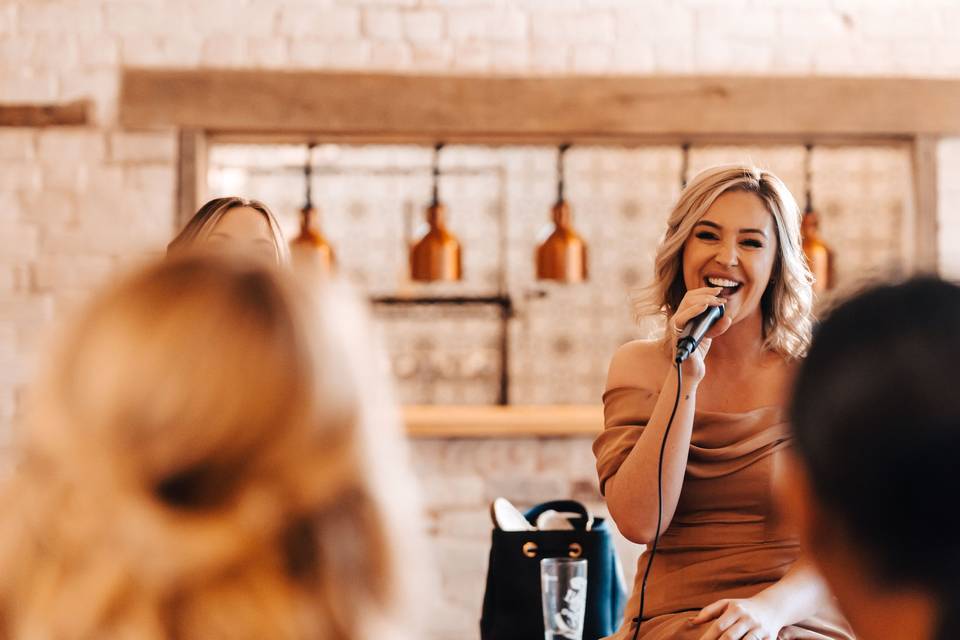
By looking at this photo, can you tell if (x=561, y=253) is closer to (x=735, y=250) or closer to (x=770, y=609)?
(x=735, y=250)

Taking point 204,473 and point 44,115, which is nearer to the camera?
point 204,473

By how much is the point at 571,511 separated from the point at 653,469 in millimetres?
403

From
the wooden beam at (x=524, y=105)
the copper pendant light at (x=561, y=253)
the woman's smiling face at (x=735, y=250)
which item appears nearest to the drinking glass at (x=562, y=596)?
the woman's smiling face at (x=735, y=250)

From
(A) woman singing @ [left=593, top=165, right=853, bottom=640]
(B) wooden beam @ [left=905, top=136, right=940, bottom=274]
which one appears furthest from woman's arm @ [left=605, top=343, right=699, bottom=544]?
(B) wooden beam @ [left=905, top=136, right=940, bottom=274]

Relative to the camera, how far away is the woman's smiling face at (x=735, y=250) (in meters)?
2.03

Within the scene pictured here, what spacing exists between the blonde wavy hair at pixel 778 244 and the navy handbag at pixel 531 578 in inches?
21.0

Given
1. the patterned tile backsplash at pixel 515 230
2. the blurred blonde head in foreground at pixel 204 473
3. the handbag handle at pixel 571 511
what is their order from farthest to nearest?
1. the patterned tile backsplash at pixel 515 230
2. the handbag handle at pixel 571 511
3. the blurred blonde head in foreground at pixel 204 473

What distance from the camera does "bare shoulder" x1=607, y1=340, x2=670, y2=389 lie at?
203cm

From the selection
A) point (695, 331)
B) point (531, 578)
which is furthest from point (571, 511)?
point (695, 331)

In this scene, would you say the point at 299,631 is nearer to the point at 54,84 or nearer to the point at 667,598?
the point at 667,598

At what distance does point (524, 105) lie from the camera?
384 centimetres

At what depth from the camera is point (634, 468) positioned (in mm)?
1872

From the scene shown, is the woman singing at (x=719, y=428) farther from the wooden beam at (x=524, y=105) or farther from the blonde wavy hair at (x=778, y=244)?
the wooden beam at (x=524, y=105)

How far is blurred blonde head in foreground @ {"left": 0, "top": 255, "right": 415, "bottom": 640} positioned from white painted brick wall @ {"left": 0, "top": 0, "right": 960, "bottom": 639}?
320cm
